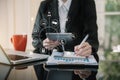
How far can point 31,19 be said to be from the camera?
2246 mm

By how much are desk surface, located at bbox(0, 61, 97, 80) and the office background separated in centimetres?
115

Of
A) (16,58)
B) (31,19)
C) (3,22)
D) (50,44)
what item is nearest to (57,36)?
(50,44)

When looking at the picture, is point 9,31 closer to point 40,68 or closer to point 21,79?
point 40,68

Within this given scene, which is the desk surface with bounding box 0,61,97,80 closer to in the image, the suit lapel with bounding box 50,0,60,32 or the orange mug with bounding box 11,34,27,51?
the orange mug with bounding box 11,34,27,51

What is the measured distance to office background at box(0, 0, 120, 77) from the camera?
215 centimetres

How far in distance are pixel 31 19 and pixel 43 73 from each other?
1.32 meters

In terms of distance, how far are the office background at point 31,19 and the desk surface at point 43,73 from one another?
45.3 inches

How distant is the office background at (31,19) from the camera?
2146mm

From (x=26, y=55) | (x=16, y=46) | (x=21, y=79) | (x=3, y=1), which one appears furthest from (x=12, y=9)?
(x=21, y=79)

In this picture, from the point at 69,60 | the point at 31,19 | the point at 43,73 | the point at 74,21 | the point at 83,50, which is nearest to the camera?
the point at 43,73

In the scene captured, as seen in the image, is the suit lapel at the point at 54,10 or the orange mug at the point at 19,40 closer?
the orange mug at the point at 19,40

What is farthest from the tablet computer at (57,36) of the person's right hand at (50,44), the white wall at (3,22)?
the white wall at (3,22)

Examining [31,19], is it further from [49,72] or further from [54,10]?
[49,72]

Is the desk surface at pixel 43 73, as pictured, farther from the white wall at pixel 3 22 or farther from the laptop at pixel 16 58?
the white wall at pixel 3 22
